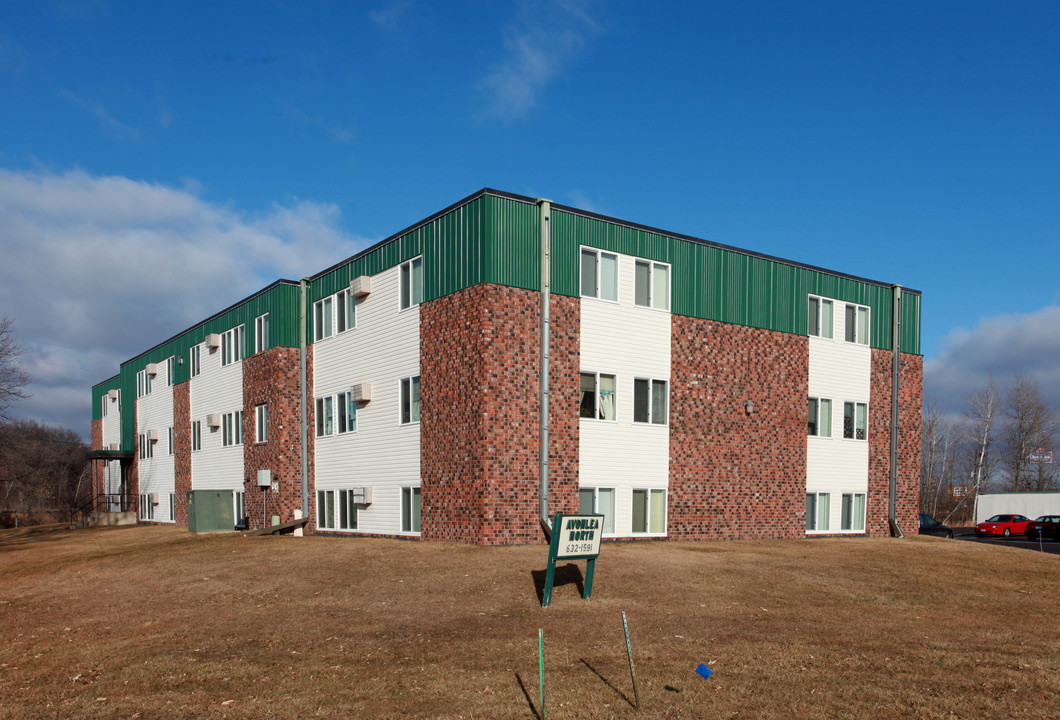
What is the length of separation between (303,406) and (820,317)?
1763cm

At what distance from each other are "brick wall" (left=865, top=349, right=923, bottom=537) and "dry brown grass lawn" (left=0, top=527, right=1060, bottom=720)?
8106mm

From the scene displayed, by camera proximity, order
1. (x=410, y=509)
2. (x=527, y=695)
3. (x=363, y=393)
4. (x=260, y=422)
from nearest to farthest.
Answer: (x=527, y=695)
(x=410, y=509)
(x=363, y=393)
(x=260, y=422)

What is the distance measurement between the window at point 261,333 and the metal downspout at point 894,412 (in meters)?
22.3

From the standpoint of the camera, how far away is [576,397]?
21.0m

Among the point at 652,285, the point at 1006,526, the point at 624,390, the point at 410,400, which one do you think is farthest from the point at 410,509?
the point at 1006,526

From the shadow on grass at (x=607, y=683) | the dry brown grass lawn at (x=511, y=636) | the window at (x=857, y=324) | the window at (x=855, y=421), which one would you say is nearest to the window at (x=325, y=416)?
the dry brown grass lawn at (x=511, y=636)

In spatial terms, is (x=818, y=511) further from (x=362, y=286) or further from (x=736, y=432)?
(x=362, y=286)

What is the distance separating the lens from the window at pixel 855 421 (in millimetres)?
27125

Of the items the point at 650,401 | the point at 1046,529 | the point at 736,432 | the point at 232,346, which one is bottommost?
the point at 1046,529

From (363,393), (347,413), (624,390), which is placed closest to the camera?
(624,390)

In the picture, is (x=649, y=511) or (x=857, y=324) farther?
(x=857, y=324)

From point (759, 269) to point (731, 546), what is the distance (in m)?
8.76

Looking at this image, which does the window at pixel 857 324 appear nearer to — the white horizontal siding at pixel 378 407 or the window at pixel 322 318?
the white horizontal siding at pixel 378 407

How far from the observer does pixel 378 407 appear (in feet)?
78.4
